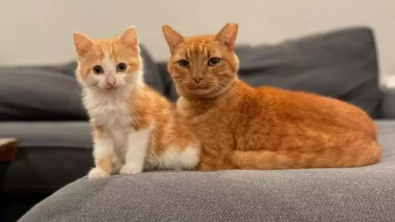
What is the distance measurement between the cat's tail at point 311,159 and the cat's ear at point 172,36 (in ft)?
1.21

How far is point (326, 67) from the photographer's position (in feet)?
7.43

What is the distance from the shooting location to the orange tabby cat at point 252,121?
1303 millimetres

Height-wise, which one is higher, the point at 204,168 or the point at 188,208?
the point at 188,208

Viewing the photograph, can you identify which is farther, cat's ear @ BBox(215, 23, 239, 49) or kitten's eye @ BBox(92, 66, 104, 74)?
cat's ear @ BBox(215, 23, 239, 49)

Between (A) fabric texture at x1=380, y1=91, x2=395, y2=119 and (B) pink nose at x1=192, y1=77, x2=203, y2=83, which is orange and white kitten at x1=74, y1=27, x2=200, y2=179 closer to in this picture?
(B) pink nose at x1=192, y1=77, x2=203, y2=83

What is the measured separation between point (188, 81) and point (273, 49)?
3.65ft

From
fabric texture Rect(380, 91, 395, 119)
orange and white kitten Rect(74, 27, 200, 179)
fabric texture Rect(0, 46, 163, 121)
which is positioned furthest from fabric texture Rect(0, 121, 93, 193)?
fabric texture Rect(380, 91, 395, 119)

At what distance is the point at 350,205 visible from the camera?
0.94 metres

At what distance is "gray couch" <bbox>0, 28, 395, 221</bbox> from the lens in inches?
37.2

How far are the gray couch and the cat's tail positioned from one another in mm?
68

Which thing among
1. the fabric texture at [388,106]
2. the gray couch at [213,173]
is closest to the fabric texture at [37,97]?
the gray couch at [213,173]

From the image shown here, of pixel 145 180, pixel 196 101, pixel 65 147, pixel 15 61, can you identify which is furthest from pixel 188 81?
pixel 15 61

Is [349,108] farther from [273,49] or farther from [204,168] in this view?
→ [273,49]

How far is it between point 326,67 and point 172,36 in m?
1.08
